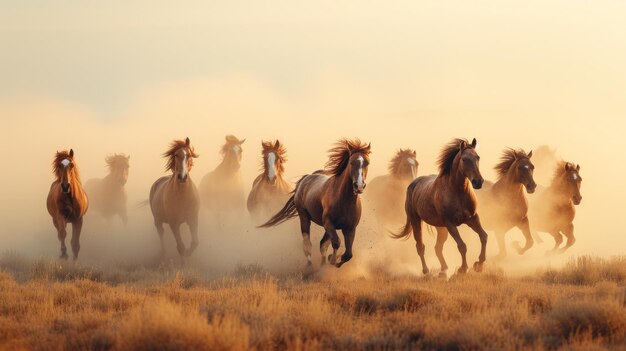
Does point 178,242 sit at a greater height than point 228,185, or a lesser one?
lesser

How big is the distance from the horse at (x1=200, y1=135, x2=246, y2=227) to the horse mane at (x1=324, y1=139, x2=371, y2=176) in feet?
26.8

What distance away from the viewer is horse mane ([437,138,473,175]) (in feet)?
48.1

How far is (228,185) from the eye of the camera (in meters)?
22.8

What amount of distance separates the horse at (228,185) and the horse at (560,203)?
26.4 ft

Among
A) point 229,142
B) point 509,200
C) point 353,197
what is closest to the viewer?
point 353,197

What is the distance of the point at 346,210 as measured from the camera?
1431 cm

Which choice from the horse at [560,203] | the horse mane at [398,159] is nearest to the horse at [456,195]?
the horse mane at [398,159]

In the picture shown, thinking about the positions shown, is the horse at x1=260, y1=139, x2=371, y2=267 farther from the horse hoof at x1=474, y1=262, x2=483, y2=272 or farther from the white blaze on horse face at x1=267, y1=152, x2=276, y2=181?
the white blaze on horse face at x1=267, y1=152, x2=276, y2=181

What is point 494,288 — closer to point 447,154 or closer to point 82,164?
point 447,154

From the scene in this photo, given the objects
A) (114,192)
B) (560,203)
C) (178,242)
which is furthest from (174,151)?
(560,203)

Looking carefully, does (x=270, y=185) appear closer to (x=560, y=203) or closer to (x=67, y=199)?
(x=67, y=199)

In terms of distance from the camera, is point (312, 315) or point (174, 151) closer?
point (312, 315)

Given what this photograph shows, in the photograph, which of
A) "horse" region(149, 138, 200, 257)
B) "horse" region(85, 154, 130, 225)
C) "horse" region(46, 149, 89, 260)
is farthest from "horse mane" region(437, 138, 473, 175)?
"horse" region(85, 154, 130, 225)

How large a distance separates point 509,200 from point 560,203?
2302 mm
